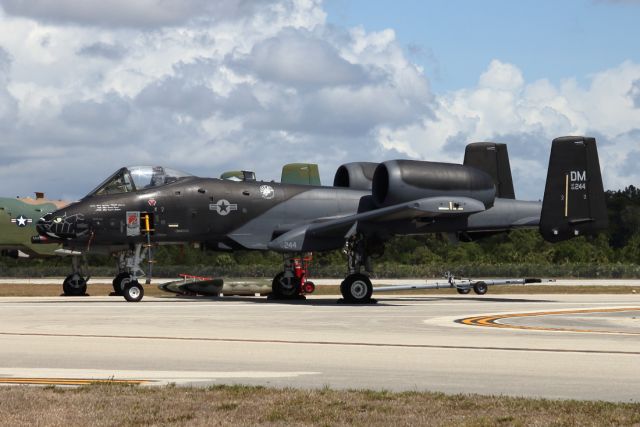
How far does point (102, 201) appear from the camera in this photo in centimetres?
3131

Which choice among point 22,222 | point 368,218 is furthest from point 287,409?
point 22,222

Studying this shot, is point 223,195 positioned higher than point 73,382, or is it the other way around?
point 223,195

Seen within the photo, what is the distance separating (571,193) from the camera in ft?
103

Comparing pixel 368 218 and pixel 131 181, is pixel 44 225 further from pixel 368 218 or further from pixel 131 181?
pixel 368 218

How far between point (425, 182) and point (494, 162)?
21.0ft

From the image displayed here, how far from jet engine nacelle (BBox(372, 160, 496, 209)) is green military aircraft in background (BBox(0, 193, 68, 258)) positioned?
19.4 m

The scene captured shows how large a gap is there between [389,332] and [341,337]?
1436 millimetres

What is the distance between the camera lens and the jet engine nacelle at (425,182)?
30.7m

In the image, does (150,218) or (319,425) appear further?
(150,218)

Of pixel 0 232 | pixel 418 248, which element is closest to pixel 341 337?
pixel 0 232

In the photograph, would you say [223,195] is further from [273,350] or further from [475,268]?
[475,268]

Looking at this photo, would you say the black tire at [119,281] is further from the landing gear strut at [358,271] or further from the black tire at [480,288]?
the black tire at [480,288]

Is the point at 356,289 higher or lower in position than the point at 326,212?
lower

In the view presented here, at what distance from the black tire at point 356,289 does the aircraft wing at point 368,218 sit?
4.12ft
